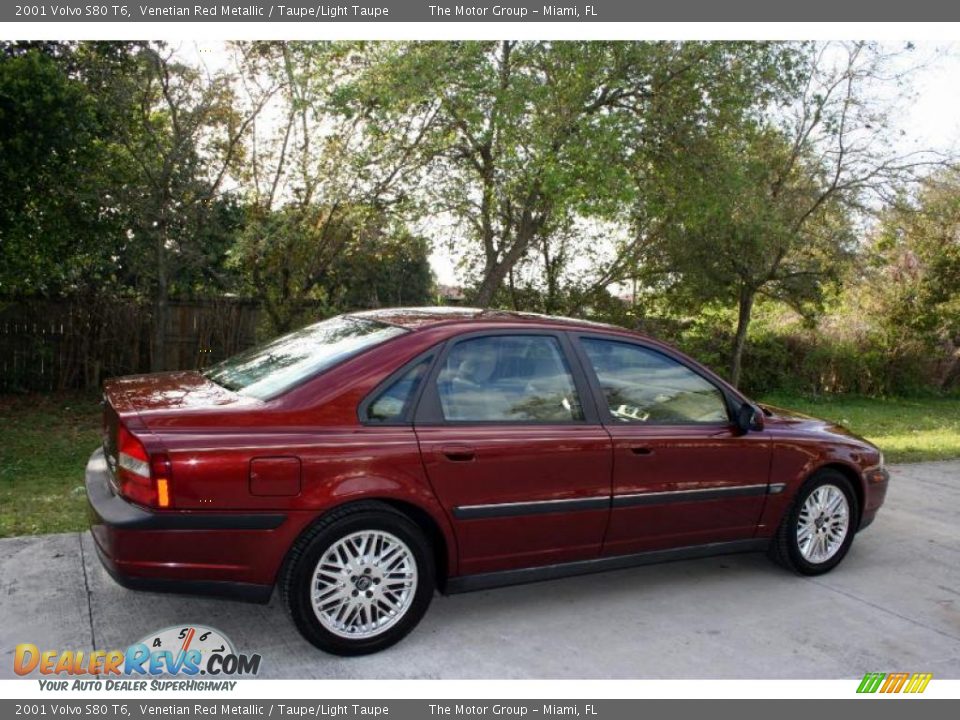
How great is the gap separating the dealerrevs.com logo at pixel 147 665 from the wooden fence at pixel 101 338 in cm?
877

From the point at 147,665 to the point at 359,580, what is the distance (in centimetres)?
97

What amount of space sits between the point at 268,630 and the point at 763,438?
9.65 ft

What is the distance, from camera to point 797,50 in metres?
10.9

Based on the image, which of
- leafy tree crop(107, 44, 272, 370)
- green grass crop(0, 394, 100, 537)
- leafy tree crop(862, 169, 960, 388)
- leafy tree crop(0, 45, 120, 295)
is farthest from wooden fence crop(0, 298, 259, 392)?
leafy tree crop(862, 169, 960, 388)

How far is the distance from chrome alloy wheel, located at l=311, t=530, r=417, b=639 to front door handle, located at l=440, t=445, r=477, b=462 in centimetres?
44

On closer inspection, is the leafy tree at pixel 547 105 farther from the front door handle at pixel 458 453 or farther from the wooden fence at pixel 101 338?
the front door handle at pixel 458 453

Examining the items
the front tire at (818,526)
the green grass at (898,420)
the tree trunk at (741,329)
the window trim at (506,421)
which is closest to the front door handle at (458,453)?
the window trim at (506,421)

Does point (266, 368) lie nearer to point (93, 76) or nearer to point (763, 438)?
point (763, 438)

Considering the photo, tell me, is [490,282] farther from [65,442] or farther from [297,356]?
[297,356]

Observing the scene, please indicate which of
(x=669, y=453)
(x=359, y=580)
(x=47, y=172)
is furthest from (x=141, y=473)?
A: (x=47, y=172)

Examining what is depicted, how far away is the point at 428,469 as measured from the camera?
3.85 meters

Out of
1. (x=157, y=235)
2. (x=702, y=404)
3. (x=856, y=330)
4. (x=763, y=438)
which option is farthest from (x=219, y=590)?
(x=856, y=330)

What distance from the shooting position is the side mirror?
4828 mm

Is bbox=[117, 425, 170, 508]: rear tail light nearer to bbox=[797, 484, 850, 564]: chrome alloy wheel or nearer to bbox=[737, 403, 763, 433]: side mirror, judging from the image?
bbox=[737, 403, 763, 433]: side mirror
